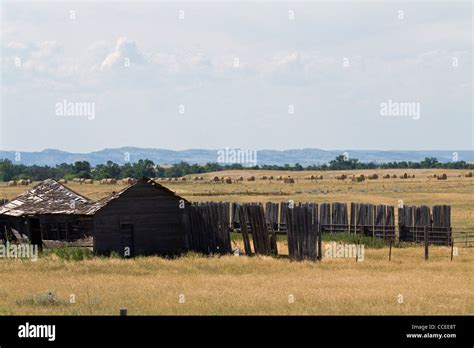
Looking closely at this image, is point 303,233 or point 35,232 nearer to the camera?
point 303,233

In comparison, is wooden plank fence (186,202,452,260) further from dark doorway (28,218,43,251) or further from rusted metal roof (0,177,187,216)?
dark doorway (28,218,43,251)

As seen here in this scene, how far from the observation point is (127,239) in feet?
113

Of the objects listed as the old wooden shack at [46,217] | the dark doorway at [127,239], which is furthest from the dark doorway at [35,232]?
the dark doorway at [127,239]

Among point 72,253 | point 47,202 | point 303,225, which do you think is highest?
point 47,202

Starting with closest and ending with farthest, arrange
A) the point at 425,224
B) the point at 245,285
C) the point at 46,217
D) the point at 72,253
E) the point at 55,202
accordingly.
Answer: the point at 245,285, the point at 72,253, the point at 46,217, the point at 55,202, the point at 425,224

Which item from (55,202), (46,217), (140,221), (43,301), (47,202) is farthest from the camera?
(47,202)

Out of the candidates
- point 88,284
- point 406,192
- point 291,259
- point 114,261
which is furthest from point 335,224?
point 406,192

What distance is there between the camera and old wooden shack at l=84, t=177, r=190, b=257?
1336 inches

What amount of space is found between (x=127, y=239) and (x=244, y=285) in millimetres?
11235

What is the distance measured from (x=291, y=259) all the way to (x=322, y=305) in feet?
40.6

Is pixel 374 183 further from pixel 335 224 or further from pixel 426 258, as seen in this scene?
pixel 426 258

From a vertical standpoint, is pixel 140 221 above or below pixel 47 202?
below

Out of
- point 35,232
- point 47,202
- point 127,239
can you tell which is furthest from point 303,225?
point 35,232

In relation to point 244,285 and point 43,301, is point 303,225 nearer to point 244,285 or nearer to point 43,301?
point 244,285
